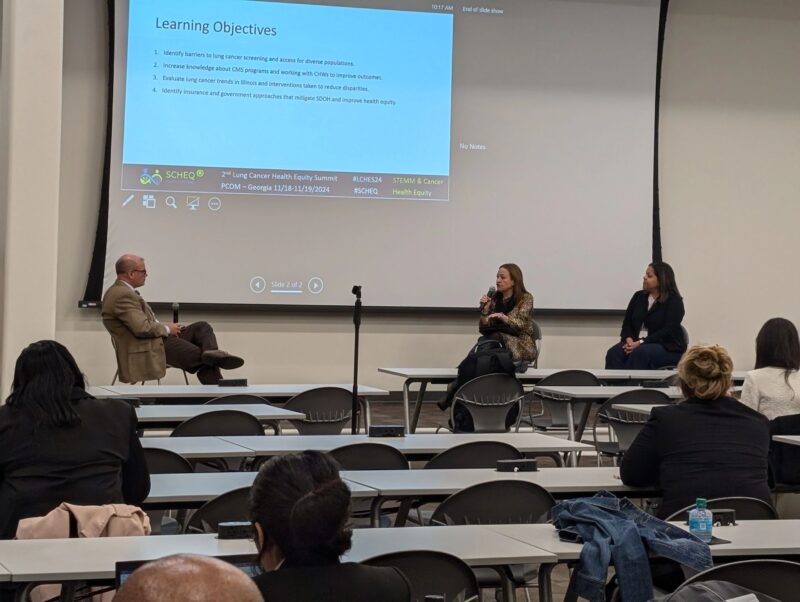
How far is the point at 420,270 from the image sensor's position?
1030 cm

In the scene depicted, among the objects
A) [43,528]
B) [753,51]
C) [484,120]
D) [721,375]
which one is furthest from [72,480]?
[753,51]

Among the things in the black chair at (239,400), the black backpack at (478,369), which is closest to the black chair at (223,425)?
the black chair at (239,400)

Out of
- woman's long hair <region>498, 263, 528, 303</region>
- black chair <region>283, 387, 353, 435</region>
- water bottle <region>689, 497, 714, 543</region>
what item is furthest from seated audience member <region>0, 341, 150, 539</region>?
woman's long hair <region>498, 263, 528, 303</region>

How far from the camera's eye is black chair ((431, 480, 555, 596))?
11.7 ft

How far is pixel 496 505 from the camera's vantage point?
368cm

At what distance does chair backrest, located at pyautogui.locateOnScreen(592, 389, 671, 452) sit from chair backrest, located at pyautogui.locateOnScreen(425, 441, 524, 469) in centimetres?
175

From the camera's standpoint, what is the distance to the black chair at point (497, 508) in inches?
141

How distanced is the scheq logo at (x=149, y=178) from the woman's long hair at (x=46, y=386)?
622cm

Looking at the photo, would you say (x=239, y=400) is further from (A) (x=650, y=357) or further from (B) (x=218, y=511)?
(A) (x=650, y=357)

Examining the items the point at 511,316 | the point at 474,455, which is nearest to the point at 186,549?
the point at 474,455

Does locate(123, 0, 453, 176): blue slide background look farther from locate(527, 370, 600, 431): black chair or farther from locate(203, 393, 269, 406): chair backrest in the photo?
locate(203, 393, 269, 406): chair backrest

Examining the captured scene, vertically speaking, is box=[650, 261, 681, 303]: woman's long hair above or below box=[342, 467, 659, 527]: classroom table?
above

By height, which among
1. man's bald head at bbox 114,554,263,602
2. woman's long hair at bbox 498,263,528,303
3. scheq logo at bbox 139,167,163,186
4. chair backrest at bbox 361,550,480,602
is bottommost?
chair backrest at bbox 361,550,480,602

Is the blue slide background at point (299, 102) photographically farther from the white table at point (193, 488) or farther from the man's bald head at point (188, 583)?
the man's bald head at point (188, 583)
